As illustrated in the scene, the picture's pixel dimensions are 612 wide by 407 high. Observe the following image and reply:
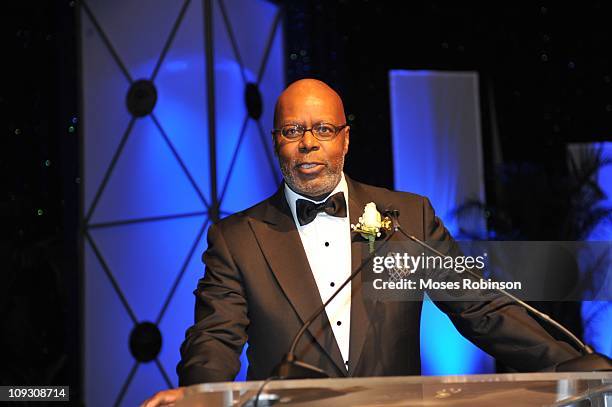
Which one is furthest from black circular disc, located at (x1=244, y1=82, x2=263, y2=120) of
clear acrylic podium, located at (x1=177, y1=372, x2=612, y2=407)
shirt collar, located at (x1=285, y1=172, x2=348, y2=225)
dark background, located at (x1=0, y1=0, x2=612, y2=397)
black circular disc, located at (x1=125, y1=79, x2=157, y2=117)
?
clear acrylic podium, located at (x1=177, y1=372, x2=612, y2=407)

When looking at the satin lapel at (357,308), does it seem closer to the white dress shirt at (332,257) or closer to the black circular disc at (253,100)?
the white dress shirt at (332,257)

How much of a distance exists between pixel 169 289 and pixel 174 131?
0.85 m

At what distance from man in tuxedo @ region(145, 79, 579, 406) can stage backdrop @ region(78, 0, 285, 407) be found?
209cm

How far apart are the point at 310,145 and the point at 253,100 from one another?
8.16 feet

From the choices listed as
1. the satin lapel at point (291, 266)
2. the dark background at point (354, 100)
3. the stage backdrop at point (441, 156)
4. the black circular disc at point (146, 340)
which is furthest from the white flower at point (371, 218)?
the stage backdrop at point (441, 156)

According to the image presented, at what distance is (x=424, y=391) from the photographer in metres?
1.80

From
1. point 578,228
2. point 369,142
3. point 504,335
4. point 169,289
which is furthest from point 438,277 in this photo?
point 578,228

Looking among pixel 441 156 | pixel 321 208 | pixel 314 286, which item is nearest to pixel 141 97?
pixel 441 156

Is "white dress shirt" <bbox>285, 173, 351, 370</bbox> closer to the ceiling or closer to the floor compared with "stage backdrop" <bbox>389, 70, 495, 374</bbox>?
closer to the floor

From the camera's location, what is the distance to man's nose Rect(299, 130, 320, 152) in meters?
2.73

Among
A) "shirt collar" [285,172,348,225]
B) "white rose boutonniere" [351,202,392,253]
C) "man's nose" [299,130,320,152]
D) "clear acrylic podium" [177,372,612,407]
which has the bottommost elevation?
"clear acrylic podium" [177,372,612,407]

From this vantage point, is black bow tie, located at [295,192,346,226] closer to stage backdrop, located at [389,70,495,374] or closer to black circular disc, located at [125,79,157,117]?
black circular disc, located at [125,79,157,117]

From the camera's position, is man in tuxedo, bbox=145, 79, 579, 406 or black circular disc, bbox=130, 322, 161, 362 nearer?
man in tuxedo, bbox=145, 79, 579, 406

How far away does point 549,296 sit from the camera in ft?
17.1
